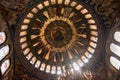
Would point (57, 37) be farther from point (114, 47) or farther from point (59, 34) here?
point (114, 47)

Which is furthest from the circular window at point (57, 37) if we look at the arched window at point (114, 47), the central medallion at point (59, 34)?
the arched window at point (114, 47)

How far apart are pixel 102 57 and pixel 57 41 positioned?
11.3 feet

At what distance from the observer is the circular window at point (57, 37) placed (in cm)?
1555

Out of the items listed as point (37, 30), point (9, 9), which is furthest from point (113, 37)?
point (9, 9)

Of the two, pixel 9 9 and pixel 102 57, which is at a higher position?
pixel 9 9

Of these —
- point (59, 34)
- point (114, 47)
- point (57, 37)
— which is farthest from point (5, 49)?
point (114, 47)

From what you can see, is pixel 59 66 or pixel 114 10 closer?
pixel 114 10

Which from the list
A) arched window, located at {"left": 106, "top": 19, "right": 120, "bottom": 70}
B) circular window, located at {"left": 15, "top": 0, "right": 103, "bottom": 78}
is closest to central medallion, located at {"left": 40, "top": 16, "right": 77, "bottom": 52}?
circular window, located at {"left": 15, "top": 0, "right": 103, "bottom": 78}

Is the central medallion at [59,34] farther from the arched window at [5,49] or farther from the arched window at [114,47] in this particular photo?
the arched window at [5,49]

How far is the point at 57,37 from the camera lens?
16.9 m

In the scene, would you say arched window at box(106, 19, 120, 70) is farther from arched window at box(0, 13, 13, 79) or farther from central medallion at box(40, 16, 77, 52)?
arched window at box(0, 13, 13, 79)

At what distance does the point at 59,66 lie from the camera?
16.9 metres

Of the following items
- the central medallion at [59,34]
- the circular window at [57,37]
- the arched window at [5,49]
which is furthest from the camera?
the central medallion at [59,34]

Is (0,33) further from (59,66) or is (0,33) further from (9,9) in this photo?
(59,66)
